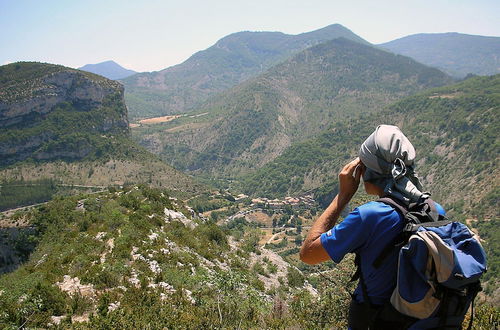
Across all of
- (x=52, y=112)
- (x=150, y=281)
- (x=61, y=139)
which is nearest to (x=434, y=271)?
(x=150, y=281)

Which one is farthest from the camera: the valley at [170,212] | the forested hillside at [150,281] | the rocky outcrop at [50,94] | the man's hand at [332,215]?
the rocky outcrop at [50,94]

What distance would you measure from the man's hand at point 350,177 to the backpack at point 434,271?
1.59 feet

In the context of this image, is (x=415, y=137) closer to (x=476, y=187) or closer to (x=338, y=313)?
(x=476, y=187)

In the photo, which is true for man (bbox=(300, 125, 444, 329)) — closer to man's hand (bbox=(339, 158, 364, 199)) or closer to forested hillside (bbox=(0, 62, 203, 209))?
man's hand (bbox=(339, 158, 364, 199))

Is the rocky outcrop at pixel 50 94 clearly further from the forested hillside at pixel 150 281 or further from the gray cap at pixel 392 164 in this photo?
the gray cap at pixel 392 164

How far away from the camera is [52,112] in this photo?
118875 mm

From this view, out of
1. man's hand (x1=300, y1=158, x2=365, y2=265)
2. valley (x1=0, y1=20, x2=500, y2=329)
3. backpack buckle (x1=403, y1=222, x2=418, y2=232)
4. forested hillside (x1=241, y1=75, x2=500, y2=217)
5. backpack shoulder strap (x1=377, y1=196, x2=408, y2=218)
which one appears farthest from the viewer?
forested hillside (x1=241, y1=75, x2=500, y2=217)

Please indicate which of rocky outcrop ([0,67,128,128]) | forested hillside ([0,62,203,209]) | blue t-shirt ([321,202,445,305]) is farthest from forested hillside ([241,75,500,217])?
blue t-shirt ([321,202,445,305])

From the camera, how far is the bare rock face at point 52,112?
4161 inches

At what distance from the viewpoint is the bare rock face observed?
347 feet

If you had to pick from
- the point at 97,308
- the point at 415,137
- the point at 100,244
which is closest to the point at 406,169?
the point at 97,308

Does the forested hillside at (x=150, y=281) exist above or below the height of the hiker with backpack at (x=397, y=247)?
below

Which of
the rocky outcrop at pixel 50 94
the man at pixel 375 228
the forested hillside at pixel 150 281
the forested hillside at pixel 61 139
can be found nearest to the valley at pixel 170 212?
the forested hillside at pixel 150 281

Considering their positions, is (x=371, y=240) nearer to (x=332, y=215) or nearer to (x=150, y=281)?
(x=332, y=215)
